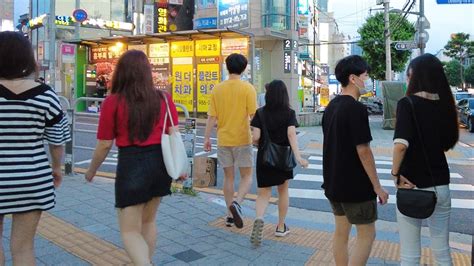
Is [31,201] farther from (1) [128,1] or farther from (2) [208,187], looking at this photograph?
(1) [128,1]

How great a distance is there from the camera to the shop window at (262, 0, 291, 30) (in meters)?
26.3

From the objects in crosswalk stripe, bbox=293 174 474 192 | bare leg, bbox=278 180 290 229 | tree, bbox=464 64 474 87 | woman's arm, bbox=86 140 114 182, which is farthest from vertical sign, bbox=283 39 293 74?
tree, bbox=464 64 474 87

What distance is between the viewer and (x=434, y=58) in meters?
3.11

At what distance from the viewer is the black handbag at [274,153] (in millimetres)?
4848

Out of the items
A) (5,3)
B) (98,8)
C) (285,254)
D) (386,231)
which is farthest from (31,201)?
(5,3)

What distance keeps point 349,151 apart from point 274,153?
167cm

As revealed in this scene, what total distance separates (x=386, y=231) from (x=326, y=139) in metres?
2.95

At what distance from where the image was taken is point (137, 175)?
10.4 feet

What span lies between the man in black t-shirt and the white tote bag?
106cm

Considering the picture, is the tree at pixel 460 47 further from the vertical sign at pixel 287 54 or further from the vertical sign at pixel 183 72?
the vertical sign at pixel 183 72

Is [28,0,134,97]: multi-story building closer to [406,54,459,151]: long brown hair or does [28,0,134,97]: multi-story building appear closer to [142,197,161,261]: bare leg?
[142,197,161,261]: bare leg

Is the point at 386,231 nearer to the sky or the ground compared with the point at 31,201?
nearer to the ground

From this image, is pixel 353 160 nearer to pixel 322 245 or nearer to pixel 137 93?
pixel 137 93

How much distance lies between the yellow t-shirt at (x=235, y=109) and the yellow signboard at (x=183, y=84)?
1610 centimetres
